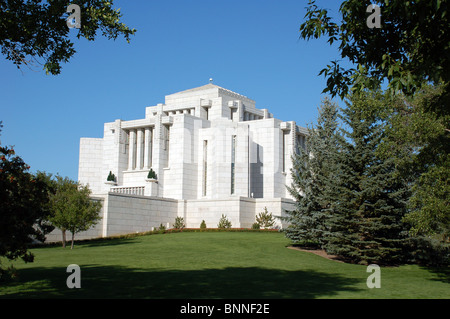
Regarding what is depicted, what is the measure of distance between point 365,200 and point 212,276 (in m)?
11.1

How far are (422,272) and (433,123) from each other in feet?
23.3

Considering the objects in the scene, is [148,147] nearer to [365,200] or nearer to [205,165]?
[205,165]

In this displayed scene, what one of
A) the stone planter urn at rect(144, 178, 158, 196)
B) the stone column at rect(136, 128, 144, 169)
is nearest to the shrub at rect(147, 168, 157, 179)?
the stone planter urn at rect(144, 178, 158, 196)

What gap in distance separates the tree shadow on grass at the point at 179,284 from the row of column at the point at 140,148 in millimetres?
39620

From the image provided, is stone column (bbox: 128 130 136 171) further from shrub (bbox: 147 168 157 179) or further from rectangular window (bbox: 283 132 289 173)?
rectangular window (bbox: 283 132 289 173)

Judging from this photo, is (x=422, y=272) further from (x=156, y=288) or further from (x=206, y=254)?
(x=156, y=288)

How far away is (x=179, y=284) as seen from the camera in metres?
14.6

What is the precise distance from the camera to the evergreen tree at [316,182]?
Result: 2650cm

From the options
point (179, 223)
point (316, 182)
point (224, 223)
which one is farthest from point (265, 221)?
point (316, 182)

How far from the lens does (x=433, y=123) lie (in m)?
20.1

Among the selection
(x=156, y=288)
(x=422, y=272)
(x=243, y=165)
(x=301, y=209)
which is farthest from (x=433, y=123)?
(x=243, y=165)

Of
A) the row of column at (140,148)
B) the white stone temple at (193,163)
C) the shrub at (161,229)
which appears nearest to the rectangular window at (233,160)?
the white stone temple at (193,163)

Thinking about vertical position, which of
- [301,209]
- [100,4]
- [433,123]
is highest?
[100,4]

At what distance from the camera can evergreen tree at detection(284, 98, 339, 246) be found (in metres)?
26.5
